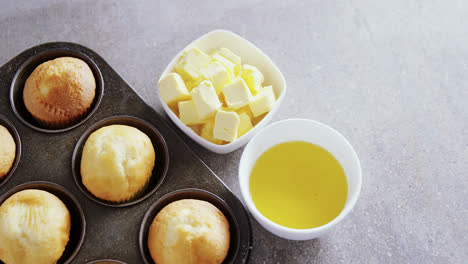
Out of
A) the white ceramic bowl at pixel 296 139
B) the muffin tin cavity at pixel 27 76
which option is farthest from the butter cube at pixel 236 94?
the muffin tin cavity at pixel 27 76

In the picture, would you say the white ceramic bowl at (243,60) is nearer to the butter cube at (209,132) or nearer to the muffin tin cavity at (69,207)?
the butter cube at (209,132)

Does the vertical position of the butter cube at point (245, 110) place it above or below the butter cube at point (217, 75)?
below

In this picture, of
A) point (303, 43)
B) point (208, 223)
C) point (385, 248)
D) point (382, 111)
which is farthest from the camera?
point (303, 43)

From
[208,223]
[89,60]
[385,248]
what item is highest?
[89,60]

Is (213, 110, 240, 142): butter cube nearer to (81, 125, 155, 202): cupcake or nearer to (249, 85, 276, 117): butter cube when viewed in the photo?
(249, 85, 276, 117): butter cube

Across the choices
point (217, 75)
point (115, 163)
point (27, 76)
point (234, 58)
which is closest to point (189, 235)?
point (115, 163)

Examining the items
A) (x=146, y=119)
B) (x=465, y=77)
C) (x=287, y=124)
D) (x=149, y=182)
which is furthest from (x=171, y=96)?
(x=465, y=77)

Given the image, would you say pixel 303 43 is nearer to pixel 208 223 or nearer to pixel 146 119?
pixel 146 119
